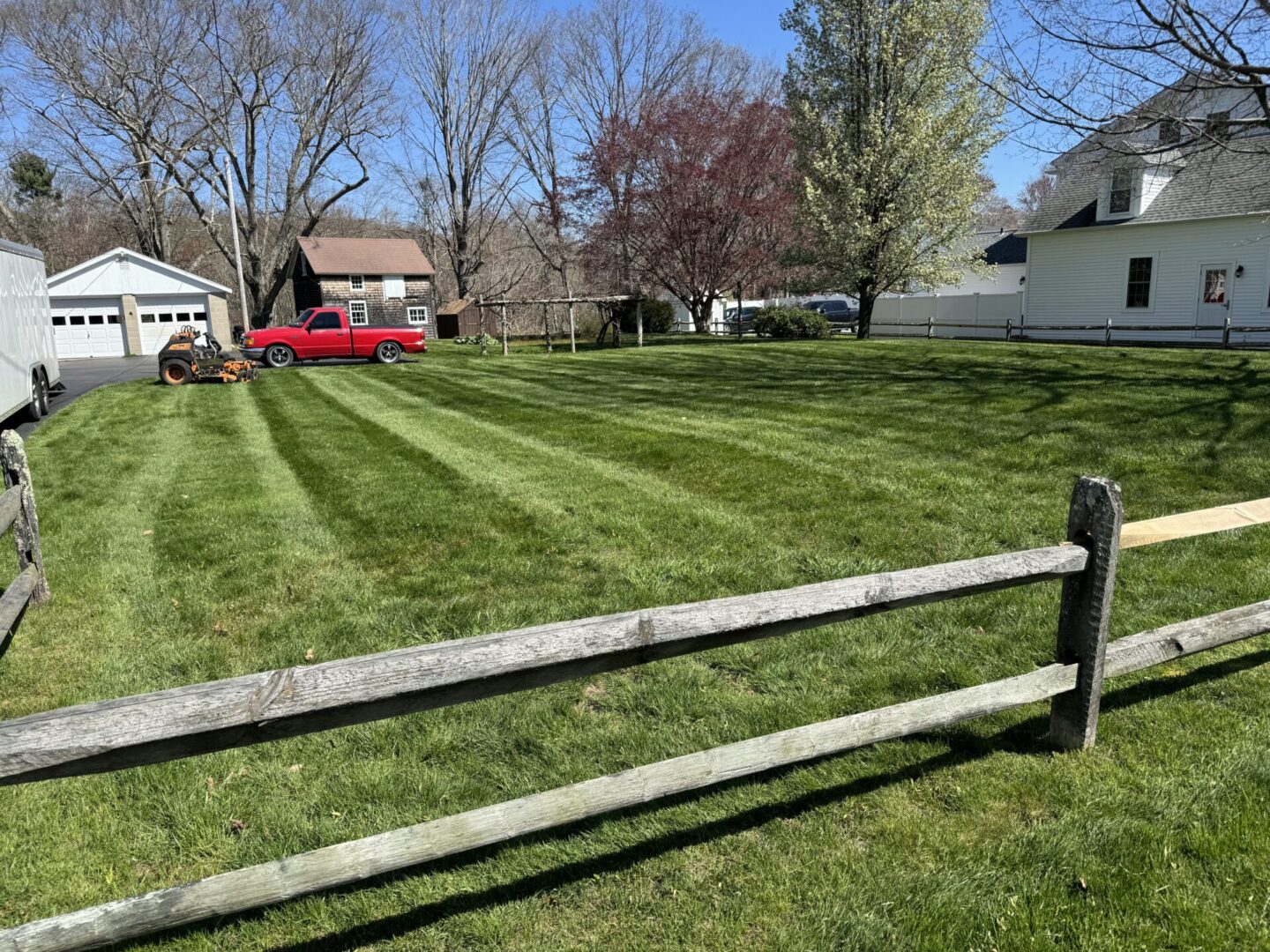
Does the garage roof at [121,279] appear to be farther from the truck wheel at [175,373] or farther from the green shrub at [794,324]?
the green shrub at [794,324]

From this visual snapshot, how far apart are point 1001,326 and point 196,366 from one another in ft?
81.9

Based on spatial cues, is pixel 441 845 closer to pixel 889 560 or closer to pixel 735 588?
pixel 735 588

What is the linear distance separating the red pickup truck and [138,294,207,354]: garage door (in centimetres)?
1419

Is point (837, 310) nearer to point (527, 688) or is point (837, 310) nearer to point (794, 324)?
point (794, 324)

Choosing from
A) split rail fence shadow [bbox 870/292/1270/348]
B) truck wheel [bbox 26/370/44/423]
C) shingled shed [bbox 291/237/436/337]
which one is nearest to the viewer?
truck wheel [bbox 26/370/44/423]

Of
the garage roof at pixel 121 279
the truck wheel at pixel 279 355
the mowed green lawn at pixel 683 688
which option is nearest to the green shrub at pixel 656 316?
the truck wheel at pixel 279 355

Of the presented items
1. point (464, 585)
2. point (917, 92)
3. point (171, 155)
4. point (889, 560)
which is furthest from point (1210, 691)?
point (171, 155)

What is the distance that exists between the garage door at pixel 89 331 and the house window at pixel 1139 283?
38.9 m

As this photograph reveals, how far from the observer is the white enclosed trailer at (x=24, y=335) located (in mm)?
11789

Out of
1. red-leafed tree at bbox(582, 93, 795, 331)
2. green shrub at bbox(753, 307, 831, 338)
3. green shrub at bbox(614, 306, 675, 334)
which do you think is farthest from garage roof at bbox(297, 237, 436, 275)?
green shrub at bbox(753, 307, 831, 338)

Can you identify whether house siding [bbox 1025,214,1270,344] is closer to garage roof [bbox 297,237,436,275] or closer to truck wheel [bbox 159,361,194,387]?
truck wheel [bbox 159,361,194,387]

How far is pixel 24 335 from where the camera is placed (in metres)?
13.3

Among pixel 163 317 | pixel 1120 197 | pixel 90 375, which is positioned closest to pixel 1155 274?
pixel 1120 197

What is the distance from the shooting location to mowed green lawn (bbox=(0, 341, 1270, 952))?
9.18 feet
